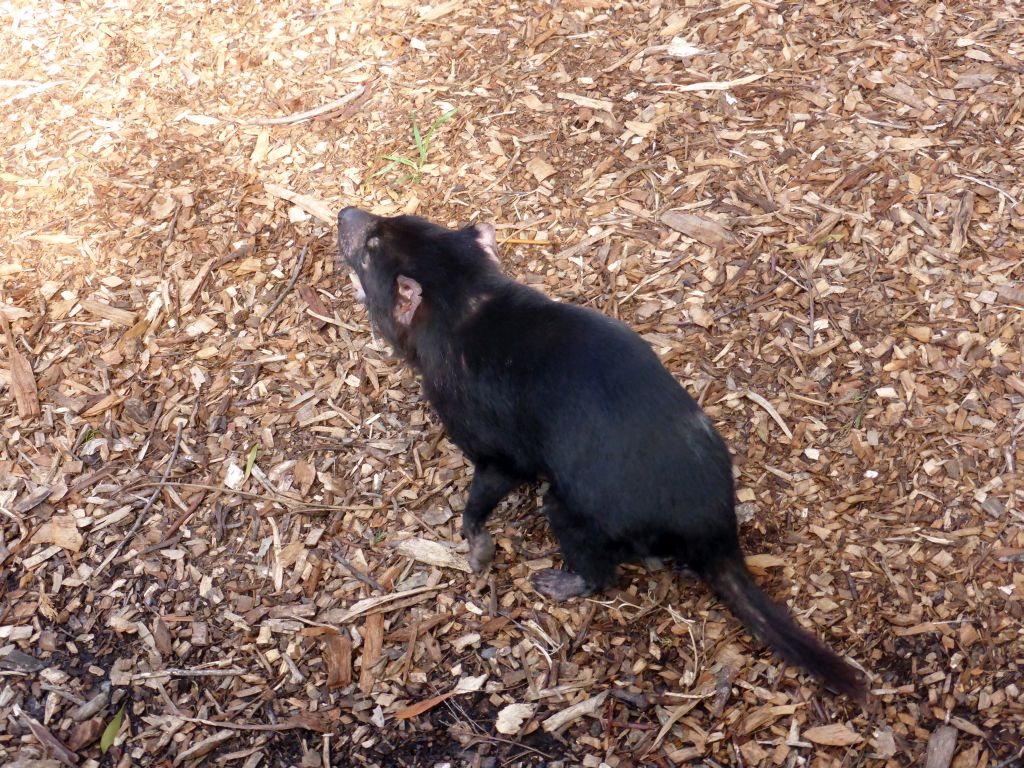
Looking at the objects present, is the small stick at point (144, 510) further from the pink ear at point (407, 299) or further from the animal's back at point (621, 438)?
the animal's back at point (621, 438)

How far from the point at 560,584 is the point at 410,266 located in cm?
148

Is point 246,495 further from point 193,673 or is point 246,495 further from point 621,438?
point 621,438

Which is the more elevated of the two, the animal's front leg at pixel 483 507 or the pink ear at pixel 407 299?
the pink ear at pixel 407 299

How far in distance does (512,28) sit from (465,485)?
116 inches

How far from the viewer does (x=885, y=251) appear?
163 inches

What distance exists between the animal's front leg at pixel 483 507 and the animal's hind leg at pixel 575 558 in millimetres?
196

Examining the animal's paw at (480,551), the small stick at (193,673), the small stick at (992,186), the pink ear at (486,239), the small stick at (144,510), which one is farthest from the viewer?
the small stick at (992,186)

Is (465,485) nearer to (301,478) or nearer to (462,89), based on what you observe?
(301,478)

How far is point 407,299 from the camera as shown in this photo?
3.64 metres

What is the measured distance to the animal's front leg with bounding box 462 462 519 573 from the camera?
354 centimetres

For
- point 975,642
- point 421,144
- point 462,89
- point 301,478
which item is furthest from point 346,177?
point 975,642

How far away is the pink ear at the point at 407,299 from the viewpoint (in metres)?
3.61

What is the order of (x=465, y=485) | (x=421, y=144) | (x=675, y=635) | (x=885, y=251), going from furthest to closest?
(x=421, y=144) < (x=885, y=251) < (x=465, y=485) < (x=675, y=635)

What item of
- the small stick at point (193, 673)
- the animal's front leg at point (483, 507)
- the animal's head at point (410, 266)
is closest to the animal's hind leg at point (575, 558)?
the animal's front leg at point (483, 507)
